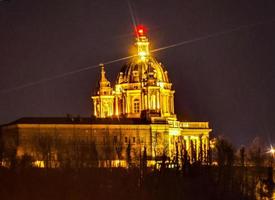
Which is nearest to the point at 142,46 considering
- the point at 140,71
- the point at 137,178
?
the point at 140,71

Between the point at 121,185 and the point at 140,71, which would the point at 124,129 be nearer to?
the point at 140,71

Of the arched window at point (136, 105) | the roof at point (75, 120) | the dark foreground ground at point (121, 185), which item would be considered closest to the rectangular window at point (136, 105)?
the arched window at point (136, 105)

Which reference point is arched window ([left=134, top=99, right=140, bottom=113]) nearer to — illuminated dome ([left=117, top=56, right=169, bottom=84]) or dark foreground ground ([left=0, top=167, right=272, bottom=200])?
illuminated dome ([left=117, top=56, right=169, bottom=84])

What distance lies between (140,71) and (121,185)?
157 ft

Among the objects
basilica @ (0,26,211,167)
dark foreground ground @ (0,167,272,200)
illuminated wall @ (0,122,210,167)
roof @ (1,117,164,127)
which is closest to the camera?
dark foreground ground @ (0,167,272,200)

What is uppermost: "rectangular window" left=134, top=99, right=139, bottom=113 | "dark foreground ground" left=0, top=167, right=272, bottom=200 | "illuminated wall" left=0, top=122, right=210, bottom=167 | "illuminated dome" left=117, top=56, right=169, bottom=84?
"illuminated dome" left=117, top=56, right=169, bottom=84

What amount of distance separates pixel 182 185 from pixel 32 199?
897 cm

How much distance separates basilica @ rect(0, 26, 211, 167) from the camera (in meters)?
115

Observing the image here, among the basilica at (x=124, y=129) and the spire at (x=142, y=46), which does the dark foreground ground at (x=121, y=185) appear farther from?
the spire at (x=142, y=46)

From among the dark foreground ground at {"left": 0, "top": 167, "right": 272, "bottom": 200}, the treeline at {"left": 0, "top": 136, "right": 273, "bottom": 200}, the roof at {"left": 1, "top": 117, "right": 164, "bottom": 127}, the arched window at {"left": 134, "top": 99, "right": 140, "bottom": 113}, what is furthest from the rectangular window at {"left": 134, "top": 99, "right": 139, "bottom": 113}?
the dark foreground ground at {"left": 0, "top": 167, "right": 272, "bottom": 200}

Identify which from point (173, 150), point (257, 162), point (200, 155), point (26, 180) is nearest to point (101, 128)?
point (173, 150)

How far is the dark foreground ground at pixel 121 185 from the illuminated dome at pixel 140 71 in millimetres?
40928

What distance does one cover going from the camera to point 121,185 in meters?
94.9

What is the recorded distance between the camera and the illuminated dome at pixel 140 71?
141438 millimetres
